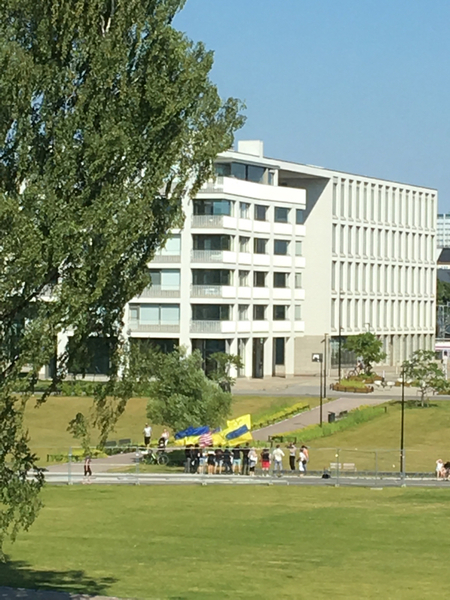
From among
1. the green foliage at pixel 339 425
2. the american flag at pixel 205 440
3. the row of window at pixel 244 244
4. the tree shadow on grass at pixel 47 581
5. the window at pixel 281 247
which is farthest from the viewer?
the window at pixel 281 247

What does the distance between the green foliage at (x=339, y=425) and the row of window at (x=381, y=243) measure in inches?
1654

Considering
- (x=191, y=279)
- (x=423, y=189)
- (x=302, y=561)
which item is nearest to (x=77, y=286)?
(x=302, y=561)

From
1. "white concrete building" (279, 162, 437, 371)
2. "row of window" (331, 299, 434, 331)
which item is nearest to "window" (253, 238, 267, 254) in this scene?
"white concrete building" (279, 162, 437, 371)

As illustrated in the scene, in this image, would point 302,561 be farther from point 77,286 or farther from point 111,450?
point 111,450

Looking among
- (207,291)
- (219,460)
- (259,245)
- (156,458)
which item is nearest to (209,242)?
(207,291)

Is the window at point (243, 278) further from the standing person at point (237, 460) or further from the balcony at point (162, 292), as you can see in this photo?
the standing person at point (237, 460)

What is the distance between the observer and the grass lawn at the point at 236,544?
97.3 feet

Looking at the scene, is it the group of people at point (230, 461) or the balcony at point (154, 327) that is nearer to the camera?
the group of people at point (230, 461)

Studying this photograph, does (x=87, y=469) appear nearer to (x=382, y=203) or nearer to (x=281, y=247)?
(x=281, y=247)

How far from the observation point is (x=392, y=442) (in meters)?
76.3

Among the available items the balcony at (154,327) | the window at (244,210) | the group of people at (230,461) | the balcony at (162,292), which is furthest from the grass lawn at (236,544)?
Answer: the window at (244,210)

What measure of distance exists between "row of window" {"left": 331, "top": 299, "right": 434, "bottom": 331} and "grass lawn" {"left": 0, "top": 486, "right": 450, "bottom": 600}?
77.1 metres

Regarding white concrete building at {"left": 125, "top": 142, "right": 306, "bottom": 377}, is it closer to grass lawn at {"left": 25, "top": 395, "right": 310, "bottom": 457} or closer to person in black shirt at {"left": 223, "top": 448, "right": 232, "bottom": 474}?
grass lawn at {"left": 25, "top": 395, "right": 310, "bottom": 457}

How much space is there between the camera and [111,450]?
2496 inches
